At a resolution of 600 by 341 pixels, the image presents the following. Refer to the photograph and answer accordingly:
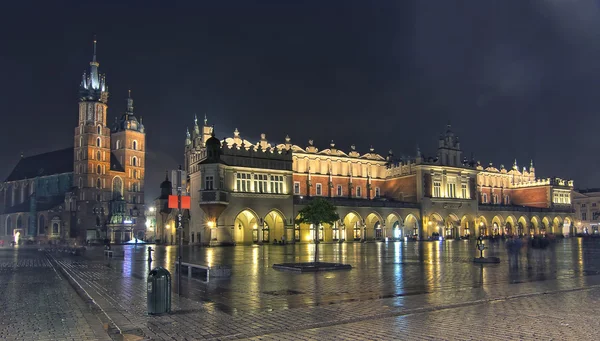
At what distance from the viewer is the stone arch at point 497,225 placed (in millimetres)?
89675

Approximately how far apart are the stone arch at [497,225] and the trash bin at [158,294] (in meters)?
85.2

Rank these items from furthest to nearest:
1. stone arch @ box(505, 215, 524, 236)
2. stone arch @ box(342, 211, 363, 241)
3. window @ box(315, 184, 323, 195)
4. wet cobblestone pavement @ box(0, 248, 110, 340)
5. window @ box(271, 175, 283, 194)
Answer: stone arch @ box(505, 215, 524, 236)
window @ box(315, 184, 323, 195)
stone arch @ box(342, 211, 363, 241)
window @ box(271, 175, 283, 194)
wet cobblestone pavement @ box(0, 248, 110, 340)

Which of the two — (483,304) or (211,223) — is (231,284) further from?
(211,223)

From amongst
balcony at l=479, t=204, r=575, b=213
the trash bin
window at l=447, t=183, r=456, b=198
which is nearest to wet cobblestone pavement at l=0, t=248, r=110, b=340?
the trash bin

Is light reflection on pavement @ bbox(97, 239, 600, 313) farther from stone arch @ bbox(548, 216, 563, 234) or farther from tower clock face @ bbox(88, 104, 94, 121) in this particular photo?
tower clock face @ bbox(88, 104, 94, 121)

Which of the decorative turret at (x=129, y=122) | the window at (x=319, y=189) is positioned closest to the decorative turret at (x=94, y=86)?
the decorative turret at (x=129, y=122)

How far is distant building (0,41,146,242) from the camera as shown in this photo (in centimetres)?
10656

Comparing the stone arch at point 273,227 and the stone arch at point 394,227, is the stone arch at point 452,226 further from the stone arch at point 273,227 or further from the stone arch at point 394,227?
the stone arch at point 273,227

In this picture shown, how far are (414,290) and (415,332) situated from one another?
20.8ft

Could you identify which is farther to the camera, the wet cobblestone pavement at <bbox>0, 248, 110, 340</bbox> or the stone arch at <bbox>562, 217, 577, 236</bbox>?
the stone arch at <bbox>562, 217, 577, 236</bbox>

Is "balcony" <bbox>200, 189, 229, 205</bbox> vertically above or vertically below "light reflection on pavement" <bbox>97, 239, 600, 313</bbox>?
above

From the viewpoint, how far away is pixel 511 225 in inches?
3656

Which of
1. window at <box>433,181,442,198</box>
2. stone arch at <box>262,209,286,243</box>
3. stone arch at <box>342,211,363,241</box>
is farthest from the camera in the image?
window at <box>433,181,442,198</box>

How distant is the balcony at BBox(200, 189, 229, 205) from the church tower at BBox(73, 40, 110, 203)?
6210cm
